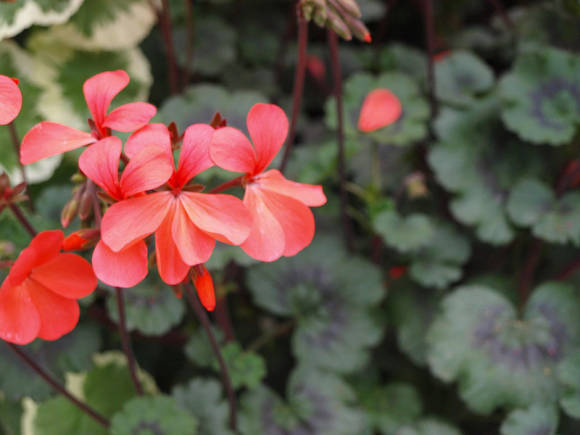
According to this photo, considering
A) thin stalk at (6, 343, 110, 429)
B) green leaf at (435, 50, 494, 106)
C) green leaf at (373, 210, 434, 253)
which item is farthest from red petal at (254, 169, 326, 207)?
green leaf at (435, 50, 494, 106)

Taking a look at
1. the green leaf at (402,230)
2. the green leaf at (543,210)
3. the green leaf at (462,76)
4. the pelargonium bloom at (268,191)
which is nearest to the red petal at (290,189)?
the pelargonium bloom at (268,191)

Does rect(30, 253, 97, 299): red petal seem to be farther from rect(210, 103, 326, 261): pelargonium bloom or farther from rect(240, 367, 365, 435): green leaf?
rect(240, 367, 365, 435): green leaf

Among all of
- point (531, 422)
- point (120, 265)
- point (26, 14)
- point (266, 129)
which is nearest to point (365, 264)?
point (531, 422)

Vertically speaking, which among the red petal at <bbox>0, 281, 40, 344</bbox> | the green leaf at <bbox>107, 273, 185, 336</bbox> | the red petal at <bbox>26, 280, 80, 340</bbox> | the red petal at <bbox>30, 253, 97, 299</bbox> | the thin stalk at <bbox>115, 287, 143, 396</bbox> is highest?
the red petal at <bbox>30, 253, 97, 299</bbox>

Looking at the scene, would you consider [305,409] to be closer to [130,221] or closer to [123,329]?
[123,329]

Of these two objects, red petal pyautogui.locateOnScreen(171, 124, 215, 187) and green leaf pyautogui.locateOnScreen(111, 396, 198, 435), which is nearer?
red petal pyautogui.locateOnScreen(171, 124, 215, 187)

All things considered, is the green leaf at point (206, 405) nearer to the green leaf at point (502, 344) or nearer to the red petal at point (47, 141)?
the green leaf at point (502, 344)
